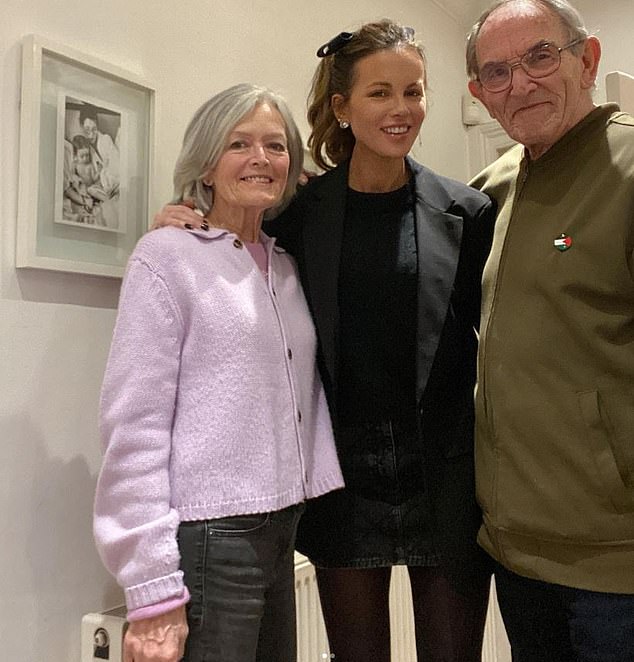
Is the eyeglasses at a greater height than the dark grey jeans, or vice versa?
the eyeglasses

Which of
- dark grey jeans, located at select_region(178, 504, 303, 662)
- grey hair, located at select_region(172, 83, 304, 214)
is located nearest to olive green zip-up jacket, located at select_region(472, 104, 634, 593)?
dark grey jeans, located at select_region(178, 504, 303, 662)

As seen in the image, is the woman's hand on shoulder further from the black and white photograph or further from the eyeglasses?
the eyeglasses

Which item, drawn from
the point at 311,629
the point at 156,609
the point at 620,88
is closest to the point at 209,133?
the point at 156,609

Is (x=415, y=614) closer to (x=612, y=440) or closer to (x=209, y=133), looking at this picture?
(x=612, y=440)

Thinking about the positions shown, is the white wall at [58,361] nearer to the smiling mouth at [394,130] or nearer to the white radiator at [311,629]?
the white radiator at [311,629]

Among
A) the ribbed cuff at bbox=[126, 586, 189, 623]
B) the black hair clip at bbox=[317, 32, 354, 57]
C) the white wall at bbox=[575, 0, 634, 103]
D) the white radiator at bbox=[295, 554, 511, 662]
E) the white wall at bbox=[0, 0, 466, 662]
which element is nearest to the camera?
the ribbed cuff at bbox=[126, 586, 189, 623]

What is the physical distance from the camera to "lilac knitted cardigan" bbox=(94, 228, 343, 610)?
41.6 inches

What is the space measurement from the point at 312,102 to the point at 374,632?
41.6 inches

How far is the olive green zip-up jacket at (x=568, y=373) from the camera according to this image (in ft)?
3.63

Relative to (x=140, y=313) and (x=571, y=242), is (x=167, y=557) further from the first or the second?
(x=571, y=242)

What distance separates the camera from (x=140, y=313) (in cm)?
111

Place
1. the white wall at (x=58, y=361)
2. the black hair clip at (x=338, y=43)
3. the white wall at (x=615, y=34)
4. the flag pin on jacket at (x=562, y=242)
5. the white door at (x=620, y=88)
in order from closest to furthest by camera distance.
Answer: the flag pin on jacket at (x=562, y=242), the white wall at (x=58, y=361), the black hair clip at (x=338, y=43), the white door at (x=620, y=88), the white wall at (x=615, y=34)

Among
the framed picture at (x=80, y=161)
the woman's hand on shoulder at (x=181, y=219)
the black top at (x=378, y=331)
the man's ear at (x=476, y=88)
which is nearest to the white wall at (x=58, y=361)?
the framed picture at (x=80, y=161)

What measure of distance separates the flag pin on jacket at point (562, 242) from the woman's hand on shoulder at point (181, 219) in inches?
22.4
